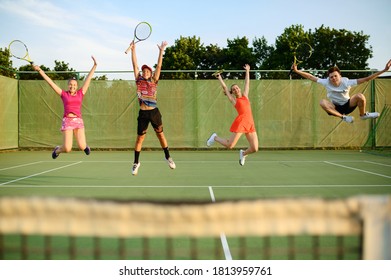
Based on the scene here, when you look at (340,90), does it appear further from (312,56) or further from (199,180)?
(312,56)

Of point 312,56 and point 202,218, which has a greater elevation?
point 312,56

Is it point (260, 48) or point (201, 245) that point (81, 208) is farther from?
point (260, 48)

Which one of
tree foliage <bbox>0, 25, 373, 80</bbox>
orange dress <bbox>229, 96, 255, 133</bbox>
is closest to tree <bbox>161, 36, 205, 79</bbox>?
tree foliage <bbox>0, 25, 373, 80</bbox>

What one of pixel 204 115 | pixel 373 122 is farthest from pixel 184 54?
pixel 373 122

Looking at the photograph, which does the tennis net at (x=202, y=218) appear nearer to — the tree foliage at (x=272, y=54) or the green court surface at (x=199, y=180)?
the green court surface at (x=199, y=180)

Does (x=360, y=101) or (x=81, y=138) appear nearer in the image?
(x=360, y=101)

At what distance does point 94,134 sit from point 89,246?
1060 centimetres

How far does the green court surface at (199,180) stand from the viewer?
541cm

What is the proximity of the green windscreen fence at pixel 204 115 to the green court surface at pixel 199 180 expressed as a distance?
3939 millimetres

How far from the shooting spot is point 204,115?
43.6 feet

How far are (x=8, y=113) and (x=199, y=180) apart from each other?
29.5 ft

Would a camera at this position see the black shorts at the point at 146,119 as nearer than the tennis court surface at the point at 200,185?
No

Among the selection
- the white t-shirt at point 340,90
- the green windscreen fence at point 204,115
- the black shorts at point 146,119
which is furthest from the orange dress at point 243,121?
the green windscreen fence at point 204,115
